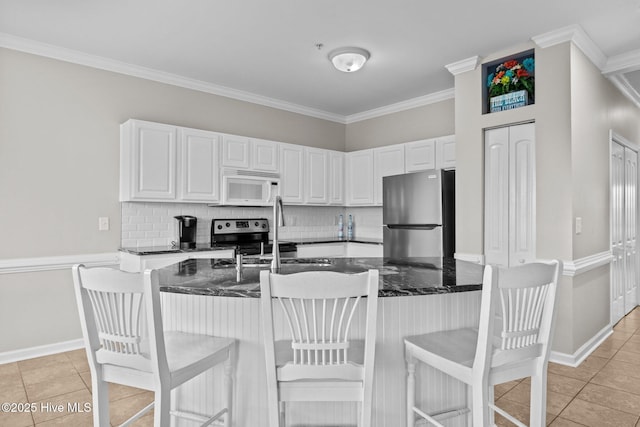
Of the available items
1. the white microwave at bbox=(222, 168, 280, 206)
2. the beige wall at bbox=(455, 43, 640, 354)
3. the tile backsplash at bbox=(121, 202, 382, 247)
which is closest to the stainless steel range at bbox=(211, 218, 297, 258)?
the tile backsplash at bbox=(121, 202, 382, 247)

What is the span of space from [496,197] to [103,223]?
3665 mm

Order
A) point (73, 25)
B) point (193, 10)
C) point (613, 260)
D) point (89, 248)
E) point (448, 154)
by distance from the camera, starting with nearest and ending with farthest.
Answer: point (193, 10), point (73, 25), point (89, 248), point (613, 260), point (448, 154)

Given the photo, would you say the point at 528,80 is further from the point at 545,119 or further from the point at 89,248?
the point at 89,248

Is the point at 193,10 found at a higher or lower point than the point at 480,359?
higher

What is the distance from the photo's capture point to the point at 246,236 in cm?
467

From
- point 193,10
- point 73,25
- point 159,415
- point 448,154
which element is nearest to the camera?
point 159,415

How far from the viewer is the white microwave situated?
4.29m

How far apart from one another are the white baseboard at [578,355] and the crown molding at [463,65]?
2597 mm

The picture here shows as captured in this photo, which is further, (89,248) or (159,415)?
(89,248)

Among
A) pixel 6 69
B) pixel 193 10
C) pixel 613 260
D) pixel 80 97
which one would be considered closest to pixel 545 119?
pixel 613 260

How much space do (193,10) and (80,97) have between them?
5.17 feet

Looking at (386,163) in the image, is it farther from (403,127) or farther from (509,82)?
(509,82)

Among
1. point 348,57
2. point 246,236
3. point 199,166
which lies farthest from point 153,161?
point 348,57

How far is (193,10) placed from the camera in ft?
9.30
